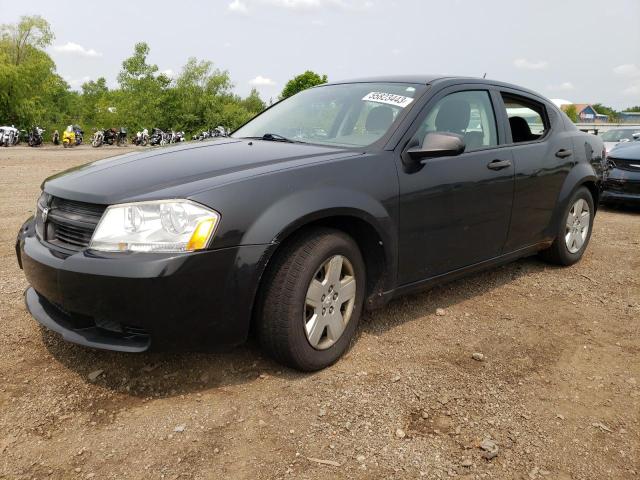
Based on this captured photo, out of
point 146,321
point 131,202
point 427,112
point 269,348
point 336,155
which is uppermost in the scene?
point 427,112

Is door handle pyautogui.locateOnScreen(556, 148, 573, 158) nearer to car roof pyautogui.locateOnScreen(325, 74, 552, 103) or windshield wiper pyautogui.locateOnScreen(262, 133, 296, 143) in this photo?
car roof pyautogui.locateOnScreen(325, 74, 552, 103)

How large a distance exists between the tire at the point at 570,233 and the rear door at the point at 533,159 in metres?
0.27

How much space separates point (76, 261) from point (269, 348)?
3.20ft

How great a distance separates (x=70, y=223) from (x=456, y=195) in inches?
85.1

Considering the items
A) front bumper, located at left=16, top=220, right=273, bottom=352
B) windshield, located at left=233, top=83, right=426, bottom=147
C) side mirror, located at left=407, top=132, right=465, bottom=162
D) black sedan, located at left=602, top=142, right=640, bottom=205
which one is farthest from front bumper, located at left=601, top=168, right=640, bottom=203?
front bumper, located at left=16, top=220, right=273, bottom=352

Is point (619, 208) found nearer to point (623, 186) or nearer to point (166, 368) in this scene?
point (623, 186)

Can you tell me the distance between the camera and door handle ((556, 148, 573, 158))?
4414mm

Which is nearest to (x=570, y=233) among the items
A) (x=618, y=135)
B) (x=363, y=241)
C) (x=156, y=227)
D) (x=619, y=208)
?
(x=363, y=241)

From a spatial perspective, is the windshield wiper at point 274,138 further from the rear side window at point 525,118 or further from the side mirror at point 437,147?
the rear side window at point 525,118

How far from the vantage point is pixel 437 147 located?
310 cm

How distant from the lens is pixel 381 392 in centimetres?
271

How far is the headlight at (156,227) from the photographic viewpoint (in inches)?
93.0

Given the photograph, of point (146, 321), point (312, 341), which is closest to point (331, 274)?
point (312, 341)

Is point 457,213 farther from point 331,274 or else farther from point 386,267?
point 331,274
